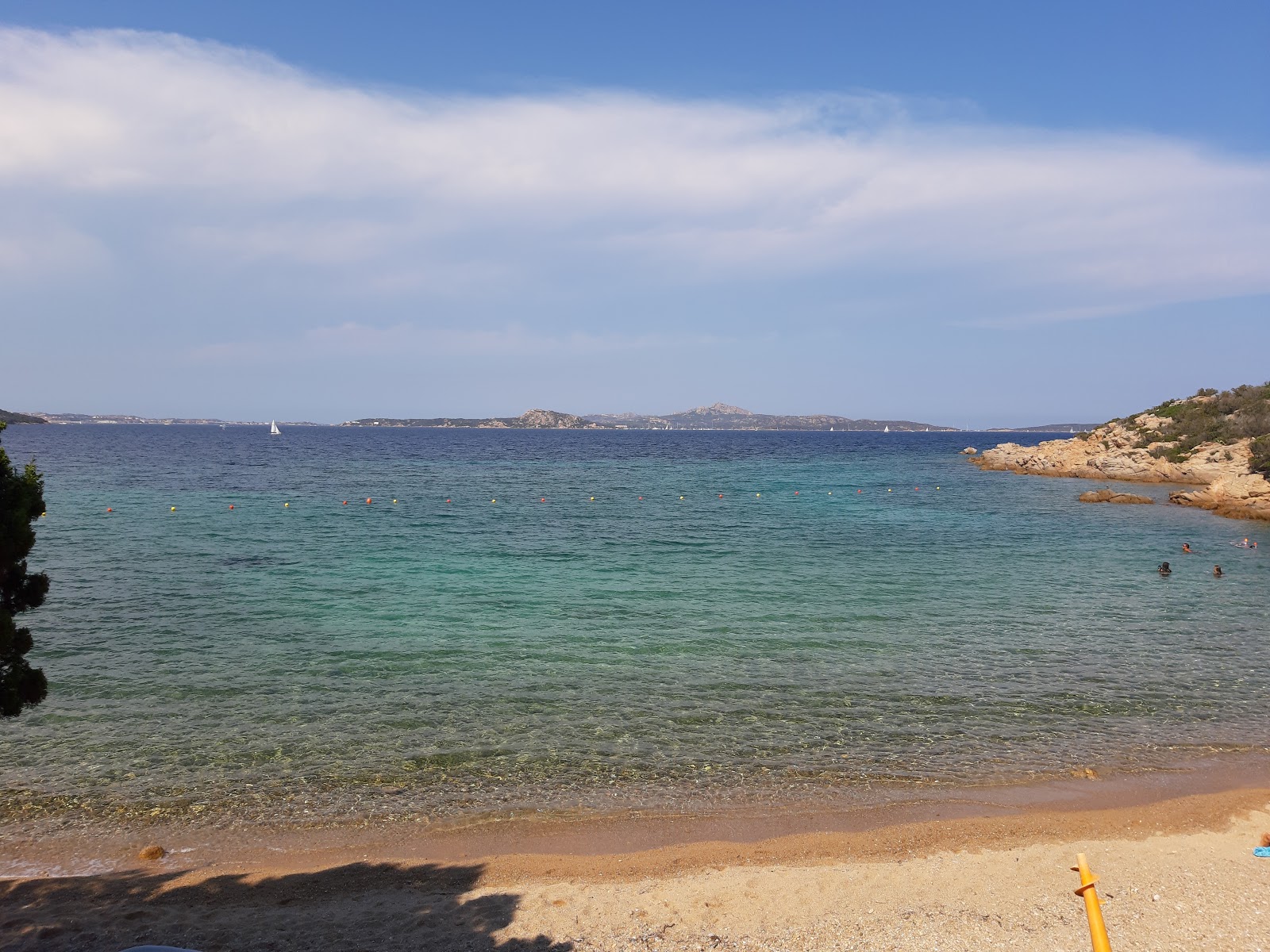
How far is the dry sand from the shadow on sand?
0.09 ft

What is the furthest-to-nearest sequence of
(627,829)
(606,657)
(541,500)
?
(541,500) < (606,657) < (627,829)

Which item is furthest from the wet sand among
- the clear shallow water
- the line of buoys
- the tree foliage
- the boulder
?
the boulder

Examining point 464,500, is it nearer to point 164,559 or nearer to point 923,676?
point 164,559

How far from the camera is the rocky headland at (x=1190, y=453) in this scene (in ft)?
174

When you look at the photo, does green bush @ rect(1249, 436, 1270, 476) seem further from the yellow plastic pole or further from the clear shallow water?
the yellow plastic pole

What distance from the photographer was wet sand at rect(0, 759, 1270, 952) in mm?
9461

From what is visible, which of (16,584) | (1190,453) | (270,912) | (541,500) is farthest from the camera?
(1190,453)

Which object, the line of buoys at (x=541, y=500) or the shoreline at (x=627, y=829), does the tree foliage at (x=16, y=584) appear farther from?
the line of buoys at (x=541, y=500)

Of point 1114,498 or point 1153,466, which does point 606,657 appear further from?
point 1153,466

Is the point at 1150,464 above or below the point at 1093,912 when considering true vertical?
above

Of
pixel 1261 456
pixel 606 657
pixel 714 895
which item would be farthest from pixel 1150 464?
pixel 714 895

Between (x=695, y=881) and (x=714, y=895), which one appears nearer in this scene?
(x=714, y=895)

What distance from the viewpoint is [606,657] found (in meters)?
21.0

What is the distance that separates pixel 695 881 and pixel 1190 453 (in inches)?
2968
